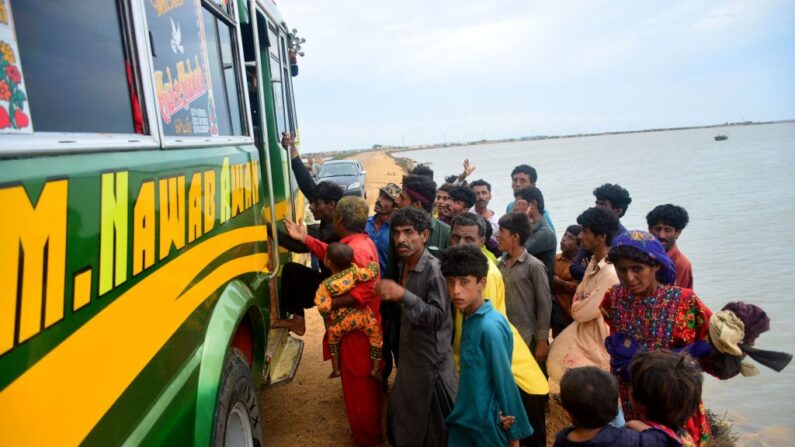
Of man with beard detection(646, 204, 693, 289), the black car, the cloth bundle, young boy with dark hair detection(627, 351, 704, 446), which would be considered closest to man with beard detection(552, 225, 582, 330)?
man with beard detection(646, 204, 693, 289)

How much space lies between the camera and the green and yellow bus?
3.48ft

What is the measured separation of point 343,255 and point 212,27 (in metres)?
1.47

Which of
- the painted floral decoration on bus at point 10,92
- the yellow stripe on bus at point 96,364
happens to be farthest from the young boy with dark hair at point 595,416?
the painted floral decoration on bus at point 10,92

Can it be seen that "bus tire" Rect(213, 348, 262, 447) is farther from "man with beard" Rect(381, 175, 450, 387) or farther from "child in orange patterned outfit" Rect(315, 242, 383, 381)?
"man with beard" Rect(381, 175, 450, 387)

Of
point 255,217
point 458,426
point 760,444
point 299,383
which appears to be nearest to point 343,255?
point 255,217

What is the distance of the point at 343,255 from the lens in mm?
3275

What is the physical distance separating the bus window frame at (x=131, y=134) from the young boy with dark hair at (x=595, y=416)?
1.71 m

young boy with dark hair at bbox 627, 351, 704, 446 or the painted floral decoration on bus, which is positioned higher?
the painted floral decoration on bus

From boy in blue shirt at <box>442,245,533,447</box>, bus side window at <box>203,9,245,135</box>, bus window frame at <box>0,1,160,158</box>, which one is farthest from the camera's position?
bus side window at <box>203,9,245,135</box>

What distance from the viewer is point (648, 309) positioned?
8.35ft

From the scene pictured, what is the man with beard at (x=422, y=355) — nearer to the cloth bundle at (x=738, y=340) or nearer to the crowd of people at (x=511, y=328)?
the crowd of people at (x=511, y=328)

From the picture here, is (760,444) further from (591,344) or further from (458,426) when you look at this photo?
(458,426)

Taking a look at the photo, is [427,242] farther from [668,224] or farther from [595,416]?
[595,416]

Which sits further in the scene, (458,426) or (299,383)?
(299,383)
